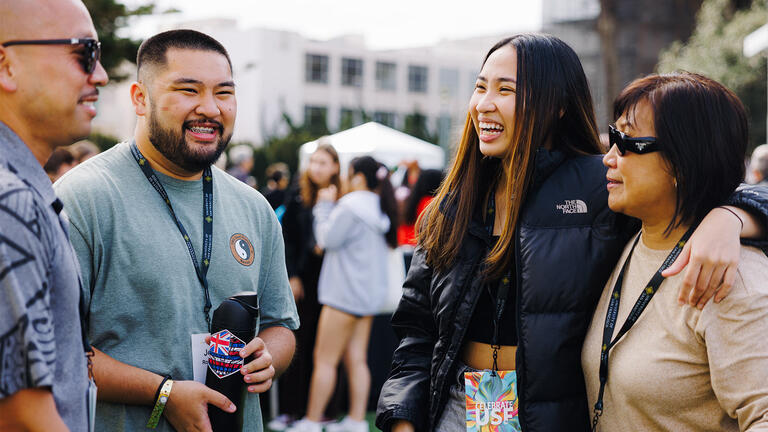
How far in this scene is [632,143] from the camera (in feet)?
7.04

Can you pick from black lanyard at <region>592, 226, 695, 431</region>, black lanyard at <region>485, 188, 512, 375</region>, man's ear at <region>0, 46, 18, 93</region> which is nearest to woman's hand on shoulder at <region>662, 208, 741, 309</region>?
black lanyard at <region>592, 226, 695, 431</region>

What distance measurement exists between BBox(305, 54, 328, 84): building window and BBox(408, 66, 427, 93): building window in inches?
313

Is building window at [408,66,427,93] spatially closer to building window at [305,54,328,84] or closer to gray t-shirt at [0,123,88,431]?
building window at [305,54,328,84]

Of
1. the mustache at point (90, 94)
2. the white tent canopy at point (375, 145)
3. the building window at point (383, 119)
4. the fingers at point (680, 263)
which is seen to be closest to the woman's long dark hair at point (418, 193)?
the white tent canopy at point (375, 145)

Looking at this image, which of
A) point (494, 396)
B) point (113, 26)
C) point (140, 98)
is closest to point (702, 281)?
point (494, 396)

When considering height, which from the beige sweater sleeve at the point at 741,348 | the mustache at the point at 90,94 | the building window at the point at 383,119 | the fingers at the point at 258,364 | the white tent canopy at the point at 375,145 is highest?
the mustache at the point at 90,94

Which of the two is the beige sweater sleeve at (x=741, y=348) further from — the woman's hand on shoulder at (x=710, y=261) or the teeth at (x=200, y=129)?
the teeth at (x=200, y=129)

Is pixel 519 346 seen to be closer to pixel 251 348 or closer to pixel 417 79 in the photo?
pixel 251 348

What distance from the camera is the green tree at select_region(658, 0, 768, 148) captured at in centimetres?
2184

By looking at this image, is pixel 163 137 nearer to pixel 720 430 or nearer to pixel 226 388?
pixel 226 388

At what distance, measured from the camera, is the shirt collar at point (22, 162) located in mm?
1485

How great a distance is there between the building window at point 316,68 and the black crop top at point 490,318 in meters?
58.0

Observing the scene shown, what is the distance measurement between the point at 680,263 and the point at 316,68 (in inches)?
2324

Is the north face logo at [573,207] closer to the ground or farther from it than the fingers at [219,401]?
farther from it
